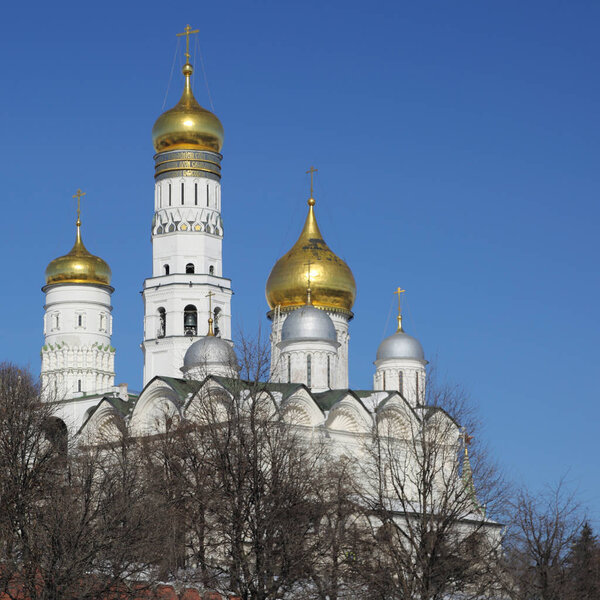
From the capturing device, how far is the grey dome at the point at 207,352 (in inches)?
1795

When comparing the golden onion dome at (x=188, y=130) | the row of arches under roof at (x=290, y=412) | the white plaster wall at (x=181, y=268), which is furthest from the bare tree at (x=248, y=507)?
the golden onion dome at (x=188, y=130)

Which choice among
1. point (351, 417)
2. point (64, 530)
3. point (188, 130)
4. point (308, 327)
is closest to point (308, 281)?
point (308, 327)

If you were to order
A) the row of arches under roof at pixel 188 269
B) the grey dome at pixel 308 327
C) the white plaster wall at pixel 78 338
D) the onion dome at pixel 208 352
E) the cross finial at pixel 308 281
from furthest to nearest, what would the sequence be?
the white plaster wall at pixel 78 338
the row of arches under roof at pixel 188 269
the cross finial at pixel 308 281
the grey dome at pixel 308 327
the onion dome at pixel 208 352

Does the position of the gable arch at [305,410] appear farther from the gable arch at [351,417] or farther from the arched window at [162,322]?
the arched window at [162,322]

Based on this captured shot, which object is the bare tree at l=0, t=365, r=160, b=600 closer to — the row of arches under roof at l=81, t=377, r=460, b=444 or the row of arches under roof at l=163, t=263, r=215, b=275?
the row of arches under roof at l=81, t=377, r=460, b=444

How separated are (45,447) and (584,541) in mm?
14726

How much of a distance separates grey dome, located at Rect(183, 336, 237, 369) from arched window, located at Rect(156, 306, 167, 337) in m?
4.52

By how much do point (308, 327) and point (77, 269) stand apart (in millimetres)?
12744

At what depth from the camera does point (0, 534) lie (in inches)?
1097

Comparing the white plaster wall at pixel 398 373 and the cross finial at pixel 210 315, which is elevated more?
the cross finial at pixel 210 315

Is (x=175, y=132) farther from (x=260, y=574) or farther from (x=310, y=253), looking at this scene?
(x=260, y=574)

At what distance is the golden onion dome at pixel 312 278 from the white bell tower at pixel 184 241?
245 centimetres

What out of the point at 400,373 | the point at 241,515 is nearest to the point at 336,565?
the point at 241,515

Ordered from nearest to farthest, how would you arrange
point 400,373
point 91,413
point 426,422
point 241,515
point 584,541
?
point 241,515 < point 426,422 < point 584,541 < point 91,413 < point 400,373
